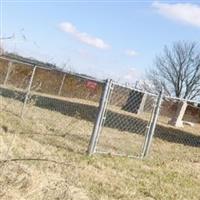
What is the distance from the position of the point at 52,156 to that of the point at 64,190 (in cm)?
312

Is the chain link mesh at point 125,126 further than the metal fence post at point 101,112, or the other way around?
the chain link mesh at point 125,126

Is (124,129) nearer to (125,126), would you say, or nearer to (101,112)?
(125,126)

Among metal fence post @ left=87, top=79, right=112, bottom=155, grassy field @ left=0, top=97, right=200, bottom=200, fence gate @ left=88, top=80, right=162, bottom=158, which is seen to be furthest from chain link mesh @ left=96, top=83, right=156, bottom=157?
metal fence post @ left=87, top=79, right=112, bottom=155

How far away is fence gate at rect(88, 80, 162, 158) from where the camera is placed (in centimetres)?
1160

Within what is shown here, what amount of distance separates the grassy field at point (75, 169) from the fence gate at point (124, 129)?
0.68 feet

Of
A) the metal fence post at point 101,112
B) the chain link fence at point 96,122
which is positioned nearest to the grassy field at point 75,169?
the chain link fence at point 96,122

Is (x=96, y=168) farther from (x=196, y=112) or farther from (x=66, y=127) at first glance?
(x=196, y=112)

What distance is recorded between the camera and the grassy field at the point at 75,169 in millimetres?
6861

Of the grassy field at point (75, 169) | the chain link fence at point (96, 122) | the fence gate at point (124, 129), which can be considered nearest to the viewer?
the grassy field at point (75, 169)

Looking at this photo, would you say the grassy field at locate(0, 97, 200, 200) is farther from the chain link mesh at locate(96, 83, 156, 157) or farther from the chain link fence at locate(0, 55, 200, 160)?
the chain link mesh at locate(96, 83, 156, 157)

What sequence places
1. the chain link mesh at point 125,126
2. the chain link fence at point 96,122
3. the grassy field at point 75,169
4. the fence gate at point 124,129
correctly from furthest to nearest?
1. the chain link mesh at point 125,126
2. the chain link fence at point 96,122
3. the fence gate at point 124,129
4. the grassy field at point 75,169

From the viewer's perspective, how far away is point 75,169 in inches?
387

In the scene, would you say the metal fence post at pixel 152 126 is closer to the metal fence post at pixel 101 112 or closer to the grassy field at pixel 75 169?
the grassy field at pixel 75 169

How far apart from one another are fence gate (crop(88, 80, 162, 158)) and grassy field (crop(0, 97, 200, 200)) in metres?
0.21
